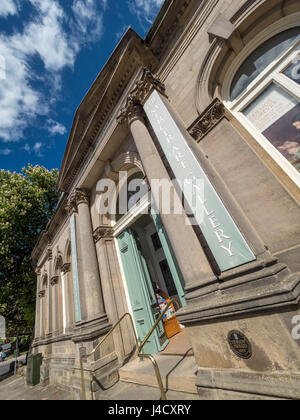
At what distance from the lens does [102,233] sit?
19.8 ft

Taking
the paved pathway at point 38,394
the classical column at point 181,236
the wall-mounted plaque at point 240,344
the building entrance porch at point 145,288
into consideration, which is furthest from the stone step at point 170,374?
the paved pathway at point 38,394

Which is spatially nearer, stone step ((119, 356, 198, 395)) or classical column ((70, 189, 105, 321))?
stone step ((119, 356, 198, 395))

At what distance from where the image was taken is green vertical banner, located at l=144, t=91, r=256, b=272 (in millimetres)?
2428

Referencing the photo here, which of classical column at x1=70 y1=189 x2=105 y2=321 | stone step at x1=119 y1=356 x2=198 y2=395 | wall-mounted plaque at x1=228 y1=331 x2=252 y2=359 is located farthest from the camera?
classical column at x1=70 y1=189 x2=105 y2=321

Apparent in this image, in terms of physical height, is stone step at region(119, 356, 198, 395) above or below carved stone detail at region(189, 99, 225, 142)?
below

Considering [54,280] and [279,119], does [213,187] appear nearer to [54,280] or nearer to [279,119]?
[279,119]

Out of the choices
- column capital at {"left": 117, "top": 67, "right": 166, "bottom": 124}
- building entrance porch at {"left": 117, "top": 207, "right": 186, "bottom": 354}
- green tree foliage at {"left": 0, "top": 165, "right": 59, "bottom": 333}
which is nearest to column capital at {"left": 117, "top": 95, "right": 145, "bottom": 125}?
column capital at {"left": 117, "top": 67, "right": 166, "bottom": 124}

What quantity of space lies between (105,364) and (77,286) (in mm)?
2322

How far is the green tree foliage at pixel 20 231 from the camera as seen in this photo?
12289 mm

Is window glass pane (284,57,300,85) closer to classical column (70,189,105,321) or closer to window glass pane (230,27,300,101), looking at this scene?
window glass pane (230,27,300,101)

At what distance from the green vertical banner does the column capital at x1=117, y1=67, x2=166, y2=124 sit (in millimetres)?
1056

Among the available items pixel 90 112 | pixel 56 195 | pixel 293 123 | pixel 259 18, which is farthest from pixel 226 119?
pixel 56 195

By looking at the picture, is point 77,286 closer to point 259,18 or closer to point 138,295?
point 138,295

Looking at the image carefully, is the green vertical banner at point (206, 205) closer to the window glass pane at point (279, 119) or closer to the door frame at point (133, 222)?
the window glass pane at point (279, 119)
